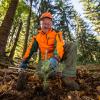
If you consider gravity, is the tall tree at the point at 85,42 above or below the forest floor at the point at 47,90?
above

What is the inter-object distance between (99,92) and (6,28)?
20.7ft

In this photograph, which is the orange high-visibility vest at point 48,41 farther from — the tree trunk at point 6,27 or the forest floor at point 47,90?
the tree trunk at point 6,27

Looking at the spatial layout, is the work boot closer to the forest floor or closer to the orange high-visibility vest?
the forest floor

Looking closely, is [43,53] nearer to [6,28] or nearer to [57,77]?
[57,77]

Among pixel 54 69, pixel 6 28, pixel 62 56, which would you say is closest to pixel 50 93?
pixel 54 69

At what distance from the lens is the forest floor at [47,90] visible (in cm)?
512

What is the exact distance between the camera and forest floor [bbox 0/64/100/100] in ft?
16.8

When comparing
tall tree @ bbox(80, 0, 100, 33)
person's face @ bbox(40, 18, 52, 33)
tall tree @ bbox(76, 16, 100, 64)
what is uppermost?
tall tree @ bbox(80, 0, 100, 33)

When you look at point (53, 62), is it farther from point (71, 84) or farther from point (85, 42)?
point (85, 42)

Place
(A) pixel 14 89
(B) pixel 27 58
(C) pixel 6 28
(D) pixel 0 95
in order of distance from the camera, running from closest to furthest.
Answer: (D) pixel 0 95 < (A) pixel 14 89 < (B) pixel 27 58 < (C) pixel 6 28

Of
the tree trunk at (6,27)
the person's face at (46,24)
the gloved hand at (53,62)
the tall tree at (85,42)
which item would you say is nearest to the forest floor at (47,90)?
the gloved hand at (53,62)

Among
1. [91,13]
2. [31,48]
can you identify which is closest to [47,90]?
[31,48]

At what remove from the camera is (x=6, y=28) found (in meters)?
11.0

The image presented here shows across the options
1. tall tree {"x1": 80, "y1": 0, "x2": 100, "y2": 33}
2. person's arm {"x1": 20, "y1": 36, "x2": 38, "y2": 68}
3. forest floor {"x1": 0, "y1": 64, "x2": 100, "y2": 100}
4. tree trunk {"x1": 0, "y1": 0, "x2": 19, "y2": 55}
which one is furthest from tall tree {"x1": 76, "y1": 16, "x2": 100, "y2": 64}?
person's arm {"x1": 20, "y1": 36, "x2": 38, "y2": 68}
